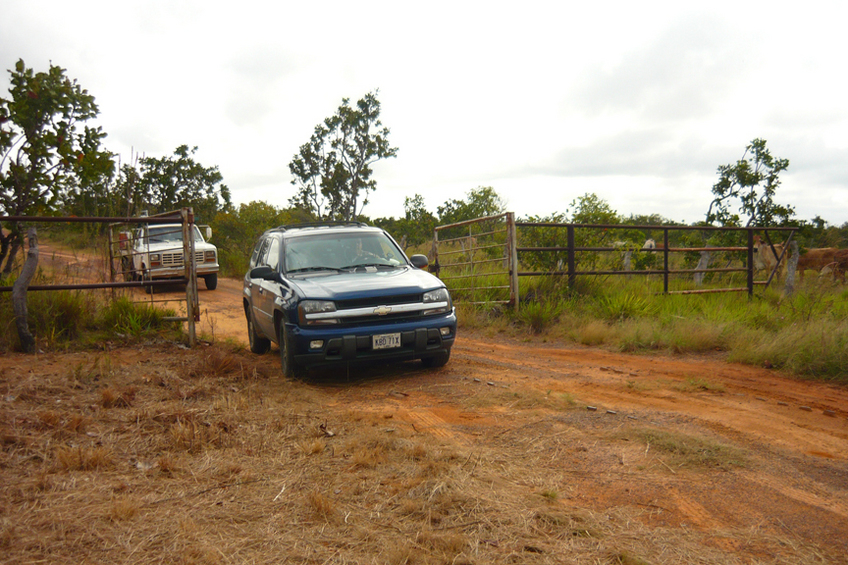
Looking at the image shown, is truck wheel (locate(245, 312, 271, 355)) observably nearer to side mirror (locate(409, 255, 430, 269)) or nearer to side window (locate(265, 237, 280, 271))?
side window (locate(265, 237, 280, 271))

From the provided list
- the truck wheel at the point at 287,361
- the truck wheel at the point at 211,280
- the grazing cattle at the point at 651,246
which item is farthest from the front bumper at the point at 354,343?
the truck wheel at the point at 211,280

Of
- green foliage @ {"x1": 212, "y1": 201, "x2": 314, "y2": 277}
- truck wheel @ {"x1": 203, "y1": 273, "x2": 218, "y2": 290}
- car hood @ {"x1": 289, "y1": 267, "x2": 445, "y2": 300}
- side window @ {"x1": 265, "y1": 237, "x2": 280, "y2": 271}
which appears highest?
green foliage @ {"x1": 212, "y1": 201, "x2": 314, "y2": 277}

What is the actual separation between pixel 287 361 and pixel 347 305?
0.86 metres

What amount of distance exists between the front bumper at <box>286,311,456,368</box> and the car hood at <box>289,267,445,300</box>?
324 millimetres

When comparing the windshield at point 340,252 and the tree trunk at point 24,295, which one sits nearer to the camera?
the windshield at point 340,252

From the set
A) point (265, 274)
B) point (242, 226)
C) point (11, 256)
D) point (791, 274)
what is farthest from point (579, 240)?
point (242, 226)

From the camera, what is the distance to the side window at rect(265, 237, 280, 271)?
739 cm

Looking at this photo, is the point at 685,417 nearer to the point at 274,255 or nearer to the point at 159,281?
the point at 274,255

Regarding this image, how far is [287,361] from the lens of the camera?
6359 millimetres

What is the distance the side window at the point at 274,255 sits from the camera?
739cm

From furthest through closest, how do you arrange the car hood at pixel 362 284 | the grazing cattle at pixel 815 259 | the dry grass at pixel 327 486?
the grazing cattle at pixel 815 259, the car hood at pixel 362 284, the dry grass at pixel 327 486

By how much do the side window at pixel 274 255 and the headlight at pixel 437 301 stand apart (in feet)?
6.18

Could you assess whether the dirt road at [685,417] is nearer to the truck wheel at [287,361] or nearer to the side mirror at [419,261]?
the truck wheel at [287,361]

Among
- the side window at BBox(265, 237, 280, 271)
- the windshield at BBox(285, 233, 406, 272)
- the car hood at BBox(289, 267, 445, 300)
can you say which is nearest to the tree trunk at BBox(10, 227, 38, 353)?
the side window at BBox(265, 237, 280, 271)
